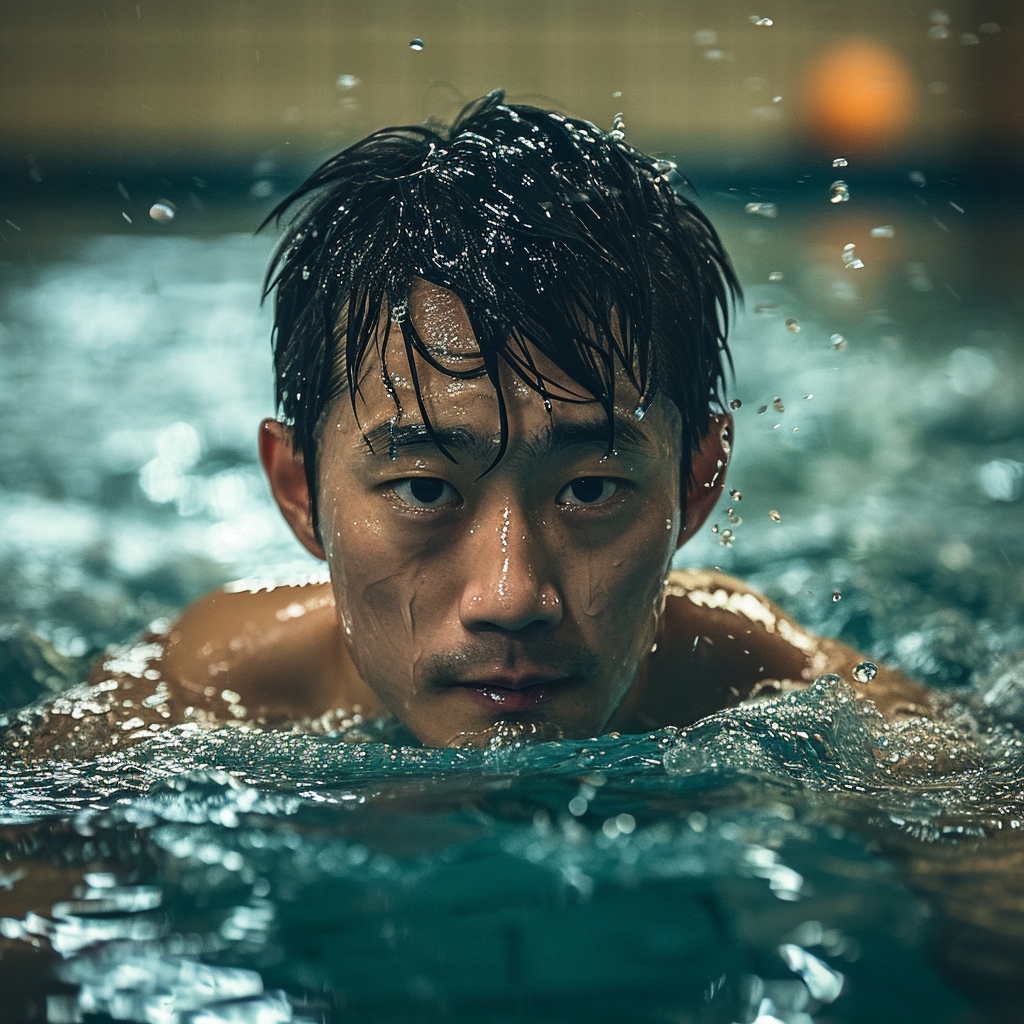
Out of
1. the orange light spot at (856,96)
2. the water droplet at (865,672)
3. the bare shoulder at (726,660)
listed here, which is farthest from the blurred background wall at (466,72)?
the water droplet at (865,672)

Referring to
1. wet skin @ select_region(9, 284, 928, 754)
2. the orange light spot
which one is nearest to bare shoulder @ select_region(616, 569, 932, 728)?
wet skin @ select_region(9, 284, 928, 754)

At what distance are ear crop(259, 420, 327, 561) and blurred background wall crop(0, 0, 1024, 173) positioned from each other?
7897 millimetres

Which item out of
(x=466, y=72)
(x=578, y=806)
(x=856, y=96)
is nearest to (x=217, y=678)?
(x=578, y=806)

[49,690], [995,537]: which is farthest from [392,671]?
[995,537]

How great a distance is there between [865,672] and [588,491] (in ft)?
2.67

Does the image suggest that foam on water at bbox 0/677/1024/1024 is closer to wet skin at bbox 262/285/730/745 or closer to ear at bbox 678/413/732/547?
wet skin at bbox 262/285/730/745

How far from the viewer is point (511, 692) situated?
155 centimetres

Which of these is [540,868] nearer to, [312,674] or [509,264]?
[509,264]

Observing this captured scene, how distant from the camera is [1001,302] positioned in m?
7.92

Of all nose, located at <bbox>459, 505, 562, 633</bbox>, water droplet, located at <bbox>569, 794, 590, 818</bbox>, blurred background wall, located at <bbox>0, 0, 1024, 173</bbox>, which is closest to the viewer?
water droplet, located at <bbox>569, 794, 590, 818</bbox>

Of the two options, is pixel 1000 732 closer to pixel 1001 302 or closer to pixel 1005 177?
pixel 1001 302

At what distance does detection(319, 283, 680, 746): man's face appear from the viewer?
58.8 inches

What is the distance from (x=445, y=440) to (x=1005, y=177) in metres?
9.81

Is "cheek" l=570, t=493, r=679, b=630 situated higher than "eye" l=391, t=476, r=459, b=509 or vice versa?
"eye" l=391, t=476, r=459, b=509
